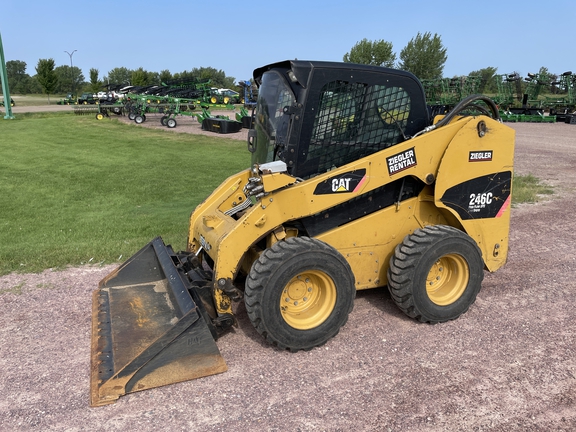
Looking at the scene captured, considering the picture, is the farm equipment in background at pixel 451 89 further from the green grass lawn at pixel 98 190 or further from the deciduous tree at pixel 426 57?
the deciduous tree at pixel 426 57

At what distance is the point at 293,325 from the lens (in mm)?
3852

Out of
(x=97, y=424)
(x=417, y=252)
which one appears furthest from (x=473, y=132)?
(x=97, y=424)

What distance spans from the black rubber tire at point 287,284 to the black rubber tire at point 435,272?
0.51 meters

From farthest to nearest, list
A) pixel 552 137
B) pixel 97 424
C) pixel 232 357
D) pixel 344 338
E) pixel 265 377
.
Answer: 1. pixel 552 137
2. pixel 344 338
3. pixel 232 357
4. pixel 265 377
5. pixel 97 424

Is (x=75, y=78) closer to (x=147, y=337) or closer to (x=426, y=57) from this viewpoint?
(x=426, y=57)

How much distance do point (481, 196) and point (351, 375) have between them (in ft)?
7.13

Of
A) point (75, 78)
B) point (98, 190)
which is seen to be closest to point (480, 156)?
point (98, 190)

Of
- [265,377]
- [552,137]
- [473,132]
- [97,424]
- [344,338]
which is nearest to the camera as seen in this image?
[97,424]

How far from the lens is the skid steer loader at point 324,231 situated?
365 centimetres

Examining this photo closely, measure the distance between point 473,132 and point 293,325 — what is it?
7.68 feet

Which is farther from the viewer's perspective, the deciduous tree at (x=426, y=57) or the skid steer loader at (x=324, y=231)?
the deciduous tree at (x=426, y=57)

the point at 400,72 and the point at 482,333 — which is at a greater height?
the point at 400,72

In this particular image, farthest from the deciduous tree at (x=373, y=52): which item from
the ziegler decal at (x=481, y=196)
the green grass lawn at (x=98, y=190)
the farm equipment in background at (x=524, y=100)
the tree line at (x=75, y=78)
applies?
the ziegler decal at (x=481, y=196)

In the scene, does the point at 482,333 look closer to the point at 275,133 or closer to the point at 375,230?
the point at 375,230
